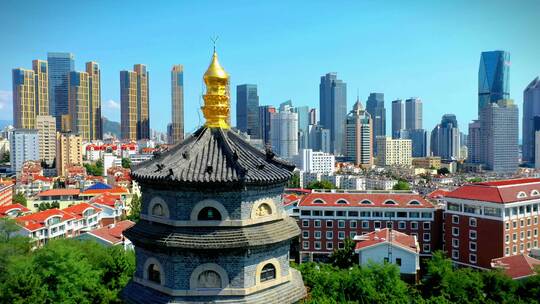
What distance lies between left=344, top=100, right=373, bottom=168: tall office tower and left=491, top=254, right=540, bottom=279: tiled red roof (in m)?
131

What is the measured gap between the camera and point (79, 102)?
17000 centimetres

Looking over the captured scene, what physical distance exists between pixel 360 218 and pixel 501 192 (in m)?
15.0

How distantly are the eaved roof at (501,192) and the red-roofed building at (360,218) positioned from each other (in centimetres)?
440

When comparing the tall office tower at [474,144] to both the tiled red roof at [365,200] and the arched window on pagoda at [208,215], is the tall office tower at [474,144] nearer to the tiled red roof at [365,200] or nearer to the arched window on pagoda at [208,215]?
the tiled red roof at [365,200]

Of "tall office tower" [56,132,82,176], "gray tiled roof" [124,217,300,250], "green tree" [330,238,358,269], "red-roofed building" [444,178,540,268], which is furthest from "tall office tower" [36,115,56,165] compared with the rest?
"gray tiled roof" [124,217,300,250]

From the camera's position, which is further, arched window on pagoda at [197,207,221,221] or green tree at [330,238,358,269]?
green tree at [330,238,358,269]

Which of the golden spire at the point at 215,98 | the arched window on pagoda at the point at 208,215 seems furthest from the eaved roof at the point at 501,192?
the arched window on pagoda at the point at 208,215

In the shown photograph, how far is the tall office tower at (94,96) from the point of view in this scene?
17675 cm

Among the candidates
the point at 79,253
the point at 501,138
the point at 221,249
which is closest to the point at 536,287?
the point at 221,249

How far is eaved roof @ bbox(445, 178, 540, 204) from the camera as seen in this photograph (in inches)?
1754

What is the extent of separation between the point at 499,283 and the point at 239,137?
2893cm

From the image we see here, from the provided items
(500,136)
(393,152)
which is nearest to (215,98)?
(500,136)

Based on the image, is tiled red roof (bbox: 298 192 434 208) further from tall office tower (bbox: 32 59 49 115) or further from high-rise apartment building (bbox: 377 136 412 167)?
tall office tower (bbox: 32 59 49 115)

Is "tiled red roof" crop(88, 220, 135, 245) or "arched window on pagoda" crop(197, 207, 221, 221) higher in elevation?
"arched window on pagoda" crop(197, 207, 221, 221)
